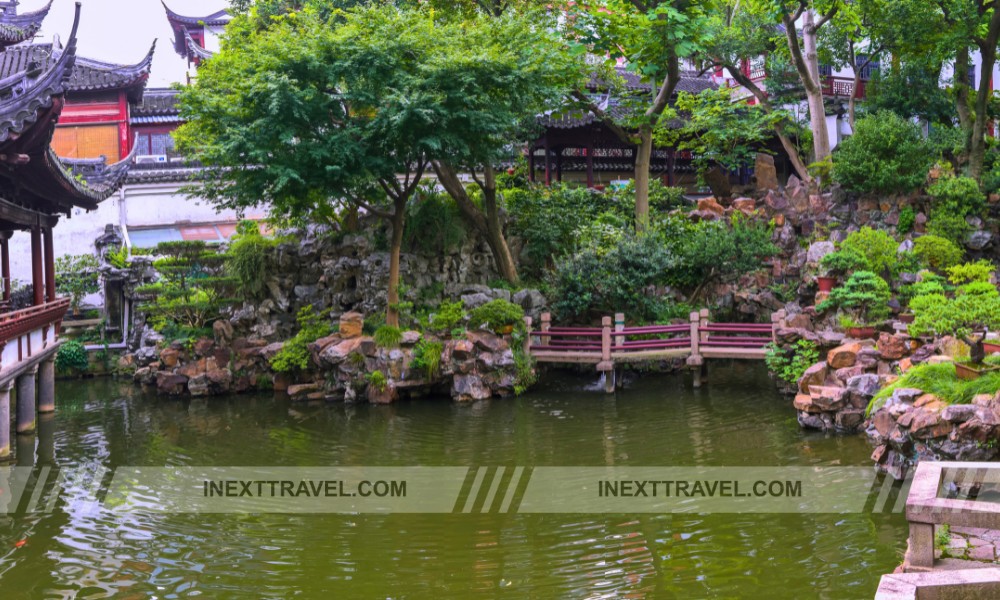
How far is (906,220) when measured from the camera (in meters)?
19.5

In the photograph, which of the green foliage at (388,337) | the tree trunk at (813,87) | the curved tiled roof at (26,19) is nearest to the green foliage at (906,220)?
the tree trunk at (813,87)

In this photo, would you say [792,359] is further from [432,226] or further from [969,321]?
[432,226]

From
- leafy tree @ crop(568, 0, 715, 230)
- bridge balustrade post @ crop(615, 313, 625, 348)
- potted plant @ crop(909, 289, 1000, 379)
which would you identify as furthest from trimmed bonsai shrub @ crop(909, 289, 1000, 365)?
leafy tree @ crop(568, 0, 715, 230)

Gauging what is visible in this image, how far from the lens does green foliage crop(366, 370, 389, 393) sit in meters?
17.0

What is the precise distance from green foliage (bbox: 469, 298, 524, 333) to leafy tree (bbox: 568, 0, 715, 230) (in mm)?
4304

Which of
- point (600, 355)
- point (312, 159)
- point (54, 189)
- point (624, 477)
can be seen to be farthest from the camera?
point (600, 355)

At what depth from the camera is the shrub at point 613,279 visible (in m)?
18.6

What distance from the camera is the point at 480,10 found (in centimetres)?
2058

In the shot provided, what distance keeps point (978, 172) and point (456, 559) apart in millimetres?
17074

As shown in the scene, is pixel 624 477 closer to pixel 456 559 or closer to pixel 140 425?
pixel 456 559

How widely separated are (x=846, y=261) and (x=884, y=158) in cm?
476

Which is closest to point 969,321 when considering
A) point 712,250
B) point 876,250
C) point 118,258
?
point 876,250

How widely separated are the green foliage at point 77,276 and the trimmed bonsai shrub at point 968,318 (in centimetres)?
2178

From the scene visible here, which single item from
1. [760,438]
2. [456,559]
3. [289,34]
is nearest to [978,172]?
[760,438]
